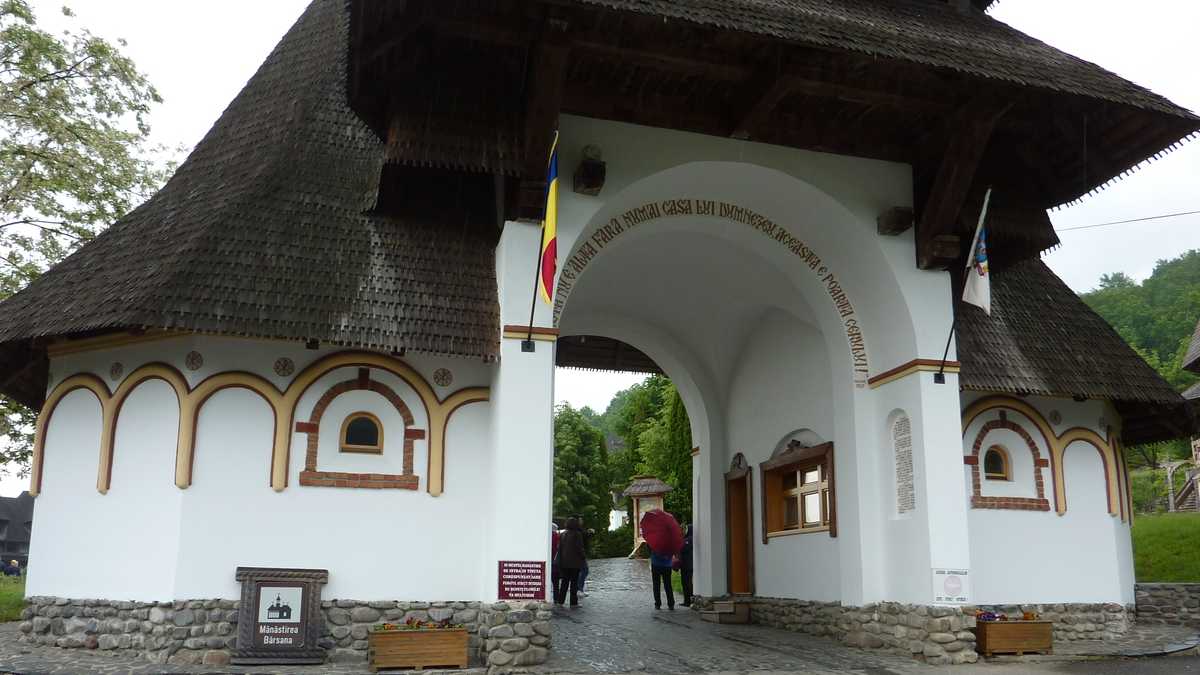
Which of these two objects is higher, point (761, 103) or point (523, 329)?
point (761, 103)

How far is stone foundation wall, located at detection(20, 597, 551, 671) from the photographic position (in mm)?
8289

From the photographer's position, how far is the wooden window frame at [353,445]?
9133mm

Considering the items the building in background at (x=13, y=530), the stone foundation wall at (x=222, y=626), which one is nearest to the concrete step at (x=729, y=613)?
the stone foundation wall at (x=222, y=626)

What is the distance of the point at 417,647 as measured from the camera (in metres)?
8.14

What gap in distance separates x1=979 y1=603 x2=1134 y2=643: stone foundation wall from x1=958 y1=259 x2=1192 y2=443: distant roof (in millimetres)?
2373

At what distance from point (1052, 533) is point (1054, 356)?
2044 millimetres

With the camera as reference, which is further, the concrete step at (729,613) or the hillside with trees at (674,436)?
the hillside with trees at (674,436)

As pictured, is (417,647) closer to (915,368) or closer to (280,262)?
(280,262)

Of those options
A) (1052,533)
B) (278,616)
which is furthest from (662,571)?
(278,616)

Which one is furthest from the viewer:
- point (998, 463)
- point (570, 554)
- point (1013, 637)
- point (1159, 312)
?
point (1159, 312)

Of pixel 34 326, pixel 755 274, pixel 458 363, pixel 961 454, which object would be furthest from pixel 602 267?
pixel 34 326

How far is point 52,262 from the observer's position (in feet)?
49.6

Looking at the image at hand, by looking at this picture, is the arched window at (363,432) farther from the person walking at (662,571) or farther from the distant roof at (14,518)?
the distant roof at (14,518)

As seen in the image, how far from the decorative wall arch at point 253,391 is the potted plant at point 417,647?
1447 millimetres
